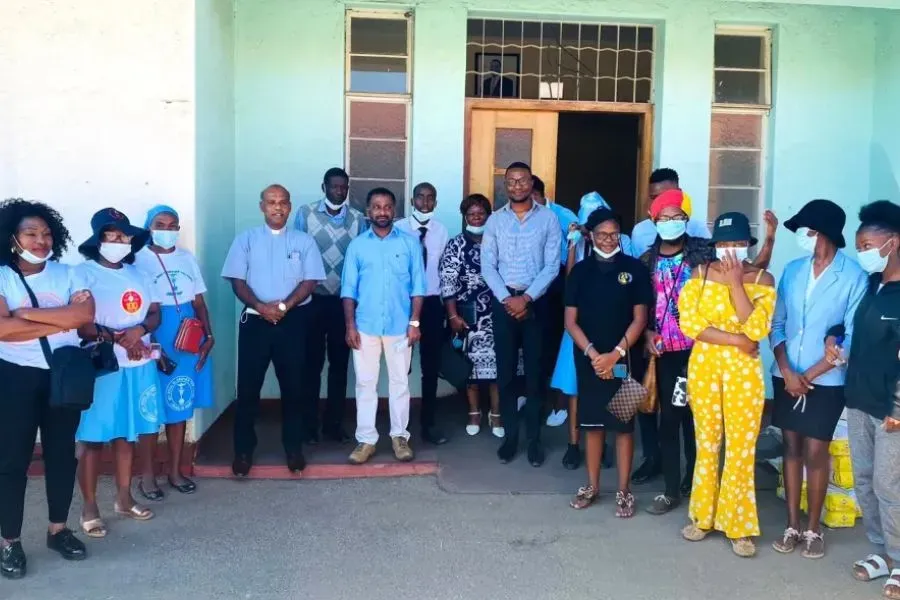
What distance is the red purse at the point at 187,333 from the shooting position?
471 centimetres

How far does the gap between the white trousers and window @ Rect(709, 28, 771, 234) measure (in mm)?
3260

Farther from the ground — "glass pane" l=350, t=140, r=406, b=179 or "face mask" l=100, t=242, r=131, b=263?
"glass pane" l=350, t=140, r=406, b=179

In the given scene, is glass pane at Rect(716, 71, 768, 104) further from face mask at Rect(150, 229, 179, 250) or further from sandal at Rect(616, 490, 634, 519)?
face mask at Rect(150, 229, 179, 250)

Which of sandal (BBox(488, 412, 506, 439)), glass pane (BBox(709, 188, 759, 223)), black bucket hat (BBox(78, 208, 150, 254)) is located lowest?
sandal (BBox(488, 412, 506, 439))

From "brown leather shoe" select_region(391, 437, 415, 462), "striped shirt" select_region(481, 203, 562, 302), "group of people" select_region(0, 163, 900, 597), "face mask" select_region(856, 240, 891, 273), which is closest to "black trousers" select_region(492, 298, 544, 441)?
"group of people" select_region(0, 163, 900, 597)

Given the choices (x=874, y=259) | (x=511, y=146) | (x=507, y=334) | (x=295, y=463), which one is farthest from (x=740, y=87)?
(x=295, y=463)

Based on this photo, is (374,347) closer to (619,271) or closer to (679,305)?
(619,271)

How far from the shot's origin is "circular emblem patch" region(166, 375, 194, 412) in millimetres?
4781

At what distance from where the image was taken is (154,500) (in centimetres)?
486

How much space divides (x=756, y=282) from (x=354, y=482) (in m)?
2.74

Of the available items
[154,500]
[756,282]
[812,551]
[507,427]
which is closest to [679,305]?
[756,282]

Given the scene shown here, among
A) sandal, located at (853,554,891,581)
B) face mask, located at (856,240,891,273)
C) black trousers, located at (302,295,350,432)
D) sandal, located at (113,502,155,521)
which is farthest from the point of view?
black trousers, located at (302,295,350,432)

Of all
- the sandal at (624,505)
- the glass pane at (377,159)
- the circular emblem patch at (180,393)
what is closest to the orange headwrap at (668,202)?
the sandal at (624,505)

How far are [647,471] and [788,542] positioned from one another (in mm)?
1107
